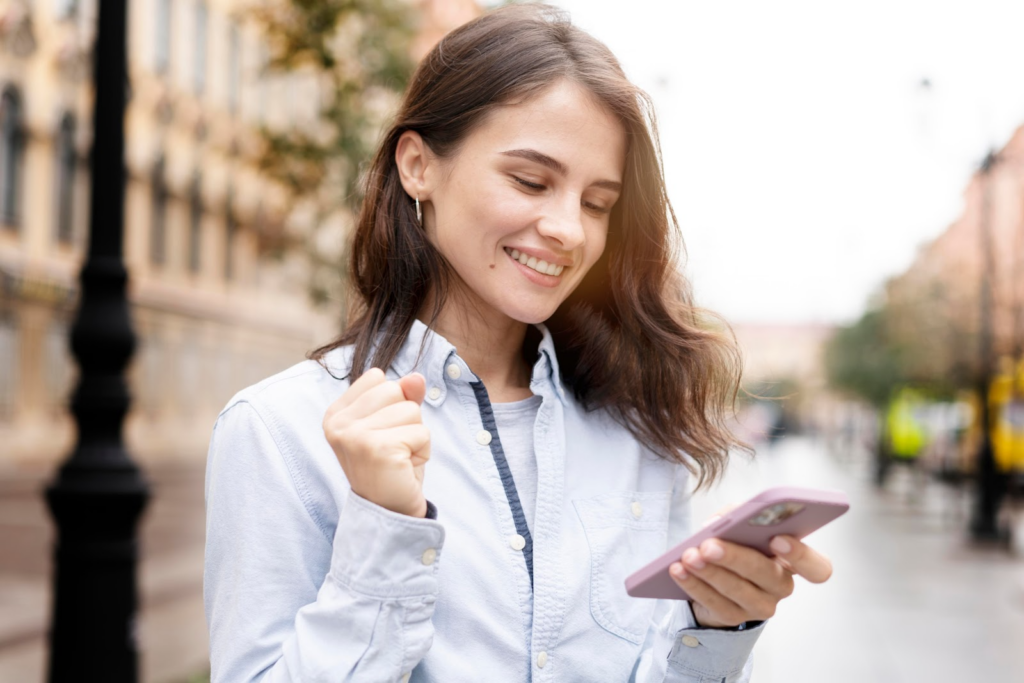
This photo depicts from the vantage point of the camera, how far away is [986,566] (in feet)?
44.5

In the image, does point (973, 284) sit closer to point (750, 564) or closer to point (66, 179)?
point (66, 179)

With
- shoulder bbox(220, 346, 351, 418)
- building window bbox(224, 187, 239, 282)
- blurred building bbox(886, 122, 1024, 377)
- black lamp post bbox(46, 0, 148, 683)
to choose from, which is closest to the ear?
shoulder bbox(220, 346, 351, 418)

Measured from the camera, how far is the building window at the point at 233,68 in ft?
95.9

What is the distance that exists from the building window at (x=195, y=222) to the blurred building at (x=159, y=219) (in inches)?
1.9

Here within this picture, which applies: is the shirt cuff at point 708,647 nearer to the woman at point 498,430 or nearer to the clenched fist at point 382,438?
the woman at point 498,430

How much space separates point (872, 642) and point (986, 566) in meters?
6.21

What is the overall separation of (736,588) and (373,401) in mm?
594

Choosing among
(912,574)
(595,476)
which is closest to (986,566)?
(912,574)

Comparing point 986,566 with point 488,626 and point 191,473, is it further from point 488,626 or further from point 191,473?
point 191,473

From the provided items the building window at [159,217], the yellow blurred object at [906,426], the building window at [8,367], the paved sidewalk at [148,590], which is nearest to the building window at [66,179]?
the building window at [8,367]

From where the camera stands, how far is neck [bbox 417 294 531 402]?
6.01 feet

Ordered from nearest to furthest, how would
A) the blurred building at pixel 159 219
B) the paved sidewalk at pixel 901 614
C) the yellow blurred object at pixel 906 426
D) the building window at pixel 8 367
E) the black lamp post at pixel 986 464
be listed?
1. the paved sidewalk at pixel 901 614
2. the black lamp post at pixel 986 464
3. the building window at pixel 8 367
4. the blurred building at pixel 159 219
5. the yellow blurred object at pixel 906 426

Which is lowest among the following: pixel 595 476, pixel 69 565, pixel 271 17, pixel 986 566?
pixel 986 566

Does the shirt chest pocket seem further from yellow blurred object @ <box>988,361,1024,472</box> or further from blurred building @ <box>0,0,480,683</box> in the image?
yellow blurred object @ <box>988,361,1024,472</box>
